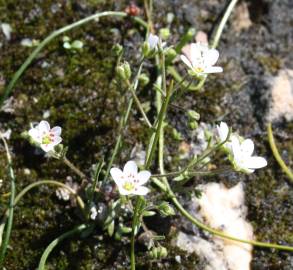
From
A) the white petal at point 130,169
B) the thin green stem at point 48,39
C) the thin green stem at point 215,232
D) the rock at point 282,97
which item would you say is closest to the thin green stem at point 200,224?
the thin green stem at point 215,232

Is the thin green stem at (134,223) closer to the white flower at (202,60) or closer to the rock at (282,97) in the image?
the white flower at (202,60)

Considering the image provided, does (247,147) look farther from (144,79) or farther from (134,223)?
(144,79)

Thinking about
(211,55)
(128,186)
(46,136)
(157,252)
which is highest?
(211,55)

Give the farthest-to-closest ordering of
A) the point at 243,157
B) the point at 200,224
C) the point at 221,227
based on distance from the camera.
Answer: the point at 221,227
the point at 200,224
the point at 243,157

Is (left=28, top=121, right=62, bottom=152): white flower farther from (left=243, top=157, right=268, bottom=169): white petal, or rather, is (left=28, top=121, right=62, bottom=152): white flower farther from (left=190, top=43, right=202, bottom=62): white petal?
(left=243, top=157, right=268, bottom=169): white petal

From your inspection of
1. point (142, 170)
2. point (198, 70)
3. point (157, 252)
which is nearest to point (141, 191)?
point (142, 170)

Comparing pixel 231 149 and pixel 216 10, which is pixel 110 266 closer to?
pixel 231 149

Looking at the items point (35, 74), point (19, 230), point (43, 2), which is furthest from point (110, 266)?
point (43, 2)
